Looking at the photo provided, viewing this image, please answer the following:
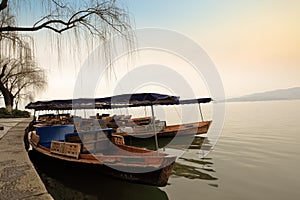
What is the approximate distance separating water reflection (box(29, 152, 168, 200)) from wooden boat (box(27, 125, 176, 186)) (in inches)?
17.9

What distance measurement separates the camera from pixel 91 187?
7.14 metres

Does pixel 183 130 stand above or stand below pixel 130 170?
above

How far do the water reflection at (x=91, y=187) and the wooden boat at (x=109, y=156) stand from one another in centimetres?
45

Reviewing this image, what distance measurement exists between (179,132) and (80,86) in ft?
34.7

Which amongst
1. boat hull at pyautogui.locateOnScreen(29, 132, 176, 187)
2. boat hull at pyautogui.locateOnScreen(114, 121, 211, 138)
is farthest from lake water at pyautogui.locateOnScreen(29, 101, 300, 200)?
boat hull at pyautogui.locateOnScreen(114, 121, 211, 138)

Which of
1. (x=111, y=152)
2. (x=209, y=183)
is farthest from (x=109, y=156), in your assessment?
(x=209, y=183)

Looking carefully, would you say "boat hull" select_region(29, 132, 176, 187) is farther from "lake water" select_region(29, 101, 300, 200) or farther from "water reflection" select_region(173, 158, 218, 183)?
"water reflection" select_region(173, 158, 218, 183)

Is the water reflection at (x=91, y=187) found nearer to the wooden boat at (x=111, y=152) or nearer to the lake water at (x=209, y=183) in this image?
the lake water at (x=209, y=183)

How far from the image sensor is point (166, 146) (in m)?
15.0

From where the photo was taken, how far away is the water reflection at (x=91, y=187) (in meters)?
6.60

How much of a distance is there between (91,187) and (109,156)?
1094 mm

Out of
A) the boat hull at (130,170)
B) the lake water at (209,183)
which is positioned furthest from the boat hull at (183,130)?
the boat hull at (130,170)

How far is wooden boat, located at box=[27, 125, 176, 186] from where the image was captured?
6141mm

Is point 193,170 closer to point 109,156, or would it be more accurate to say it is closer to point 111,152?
point 111,152
